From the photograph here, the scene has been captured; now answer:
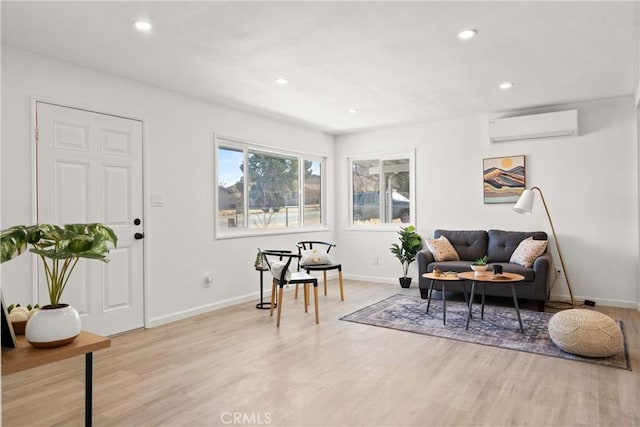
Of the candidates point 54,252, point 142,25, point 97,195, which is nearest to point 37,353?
point 54,252

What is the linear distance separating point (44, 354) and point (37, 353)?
0.03 metres

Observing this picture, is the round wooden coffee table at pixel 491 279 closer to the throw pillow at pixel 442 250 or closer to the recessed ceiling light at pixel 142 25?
the throw pillow at pixel 442 250

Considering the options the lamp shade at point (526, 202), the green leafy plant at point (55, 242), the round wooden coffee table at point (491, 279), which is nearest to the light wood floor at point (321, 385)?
the round wooden coffee table at point (491, 279)

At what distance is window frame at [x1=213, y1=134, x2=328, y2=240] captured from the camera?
4813mm

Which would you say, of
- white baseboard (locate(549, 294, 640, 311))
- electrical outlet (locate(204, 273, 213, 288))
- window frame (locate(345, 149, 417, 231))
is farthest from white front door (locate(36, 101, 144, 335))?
white baseboard (locate(549, 294, 640, 311))

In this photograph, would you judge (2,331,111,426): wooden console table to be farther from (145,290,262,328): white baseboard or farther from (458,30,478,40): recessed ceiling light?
(458,30,478,40): recessed ceiling light

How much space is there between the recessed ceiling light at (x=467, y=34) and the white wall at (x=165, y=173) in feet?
9.26

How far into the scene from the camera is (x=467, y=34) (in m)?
3.00

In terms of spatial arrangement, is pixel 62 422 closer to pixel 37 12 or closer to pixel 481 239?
pixel 37 12

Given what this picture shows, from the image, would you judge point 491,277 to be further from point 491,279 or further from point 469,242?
point 469,242

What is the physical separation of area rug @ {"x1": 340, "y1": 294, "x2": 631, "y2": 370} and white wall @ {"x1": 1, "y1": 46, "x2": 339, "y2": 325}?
5.26ft

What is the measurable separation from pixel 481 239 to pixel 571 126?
1686mm

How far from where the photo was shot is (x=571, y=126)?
488 cm

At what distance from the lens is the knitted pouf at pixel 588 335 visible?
3.04 meters
